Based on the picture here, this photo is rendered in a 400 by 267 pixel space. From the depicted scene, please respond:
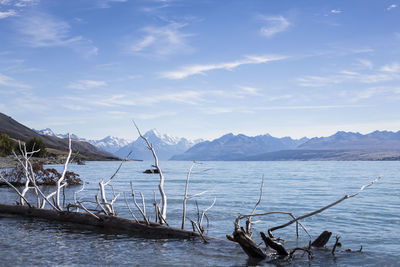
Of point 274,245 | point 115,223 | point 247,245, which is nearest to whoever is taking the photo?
point 247,245

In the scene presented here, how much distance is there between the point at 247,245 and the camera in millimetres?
12789

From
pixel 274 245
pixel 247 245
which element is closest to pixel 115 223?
pixel 247 245

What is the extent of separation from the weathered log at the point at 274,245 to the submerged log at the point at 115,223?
3778 mm

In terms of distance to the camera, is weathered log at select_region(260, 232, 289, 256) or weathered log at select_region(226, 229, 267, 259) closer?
weathered log at select_region(226, 229, 267, 259)

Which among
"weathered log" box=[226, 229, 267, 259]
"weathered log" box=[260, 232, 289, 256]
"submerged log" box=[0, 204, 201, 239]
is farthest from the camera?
"submerged log" box=[0, 204, 201, 239]

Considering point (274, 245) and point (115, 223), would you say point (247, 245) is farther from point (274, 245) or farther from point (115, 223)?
point (115, 223)

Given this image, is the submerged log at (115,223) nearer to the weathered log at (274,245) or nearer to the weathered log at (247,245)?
the weathered log at (247,245)

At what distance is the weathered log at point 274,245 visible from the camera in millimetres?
12750

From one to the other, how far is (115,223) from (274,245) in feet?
26.3

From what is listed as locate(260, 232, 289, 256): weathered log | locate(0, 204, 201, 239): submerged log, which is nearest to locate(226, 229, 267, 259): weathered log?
locate(260, 232, 289, 256): weathered log

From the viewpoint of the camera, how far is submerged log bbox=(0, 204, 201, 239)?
53.2 ft

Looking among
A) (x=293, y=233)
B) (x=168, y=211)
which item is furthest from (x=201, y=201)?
(x=293, y=233)

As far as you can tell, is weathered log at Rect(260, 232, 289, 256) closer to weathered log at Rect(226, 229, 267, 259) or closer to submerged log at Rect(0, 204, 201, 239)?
weathered log at Rect(226, 229, 267, 259)

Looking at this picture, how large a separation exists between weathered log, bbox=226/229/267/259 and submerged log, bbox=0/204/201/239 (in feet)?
10.8
